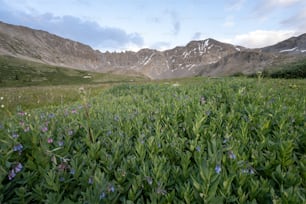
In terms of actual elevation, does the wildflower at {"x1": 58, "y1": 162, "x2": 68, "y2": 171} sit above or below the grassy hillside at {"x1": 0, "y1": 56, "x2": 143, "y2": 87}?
above

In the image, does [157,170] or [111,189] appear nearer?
[111,189]

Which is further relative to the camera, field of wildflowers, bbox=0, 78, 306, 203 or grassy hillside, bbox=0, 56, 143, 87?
grassy hillside, bbox=0, 56, 143, 87

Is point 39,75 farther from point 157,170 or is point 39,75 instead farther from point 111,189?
point 111,189

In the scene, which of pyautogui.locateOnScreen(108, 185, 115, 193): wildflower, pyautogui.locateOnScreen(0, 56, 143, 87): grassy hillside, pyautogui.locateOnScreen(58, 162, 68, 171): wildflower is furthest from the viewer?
pyautogui.locateOnScreen(0, 56, 143, 87): grassy hillside

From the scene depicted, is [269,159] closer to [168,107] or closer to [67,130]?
[168,107]

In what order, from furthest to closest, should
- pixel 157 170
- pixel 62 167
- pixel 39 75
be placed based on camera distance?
pixel 39 75
pixel 62 167
pixel 157 170

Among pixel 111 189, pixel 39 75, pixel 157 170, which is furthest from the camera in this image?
pixel 39 75

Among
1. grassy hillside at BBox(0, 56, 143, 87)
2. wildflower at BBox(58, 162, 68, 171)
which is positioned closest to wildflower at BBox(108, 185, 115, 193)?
wildflower at BBox(58, 162, 68, 171)

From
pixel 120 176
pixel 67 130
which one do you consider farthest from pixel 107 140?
pixel 120 176

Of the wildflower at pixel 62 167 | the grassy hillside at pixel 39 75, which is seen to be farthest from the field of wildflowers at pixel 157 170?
the grassy hillside at pixel 39 75

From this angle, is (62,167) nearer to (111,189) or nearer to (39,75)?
(111,189)

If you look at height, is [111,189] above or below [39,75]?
above

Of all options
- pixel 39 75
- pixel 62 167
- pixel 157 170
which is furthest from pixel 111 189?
pixel 39 75

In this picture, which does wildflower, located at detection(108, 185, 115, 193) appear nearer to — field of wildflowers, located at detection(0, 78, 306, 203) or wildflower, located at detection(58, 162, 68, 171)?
field of wildflowers, located at detection(0, 78, 306, 203)
